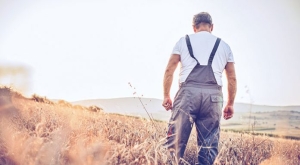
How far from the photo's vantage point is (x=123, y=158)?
2969 millimetres

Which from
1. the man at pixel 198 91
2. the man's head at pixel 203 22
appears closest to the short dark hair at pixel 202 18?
the man's head at pixel 203 22

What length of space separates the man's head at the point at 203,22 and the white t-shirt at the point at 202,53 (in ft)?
0.39

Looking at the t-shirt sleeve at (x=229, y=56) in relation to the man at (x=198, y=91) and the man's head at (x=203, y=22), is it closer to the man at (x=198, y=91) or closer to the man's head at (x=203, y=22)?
the man at (x=198, y=91)

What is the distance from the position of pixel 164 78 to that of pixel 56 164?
2.08 m

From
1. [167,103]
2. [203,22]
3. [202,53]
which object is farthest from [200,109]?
[203,22]

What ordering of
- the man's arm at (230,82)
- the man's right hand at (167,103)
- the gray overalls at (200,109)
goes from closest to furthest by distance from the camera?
1. the gray overalls at (200,109)
2. the man's right hand at (167,103)
3. the man's arm at (230,82)

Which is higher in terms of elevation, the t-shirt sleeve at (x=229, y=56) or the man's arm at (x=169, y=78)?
→ the t-shirt sleeve at (x=229, y=56)

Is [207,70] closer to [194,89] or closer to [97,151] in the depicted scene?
[194,89]

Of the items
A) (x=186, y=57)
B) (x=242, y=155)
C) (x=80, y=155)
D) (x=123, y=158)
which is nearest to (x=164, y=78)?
(x=186, y=57)

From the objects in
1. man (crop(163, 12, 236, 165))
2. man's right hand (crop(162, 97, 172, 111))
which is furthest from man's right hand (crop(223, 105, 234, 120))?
man's right hand (crop(162, 97, 172, 111))

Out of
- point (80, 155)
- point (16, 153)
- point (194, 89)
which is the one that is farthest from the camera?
point (194, 89)

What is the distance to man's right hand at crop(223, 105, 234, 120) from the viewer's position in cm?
467

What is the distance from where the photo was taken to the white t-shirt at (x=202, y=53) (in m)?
4.36

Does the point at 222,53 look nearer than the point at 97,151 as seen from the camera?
No
